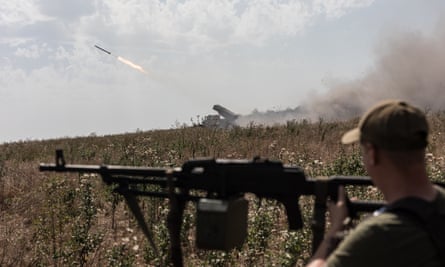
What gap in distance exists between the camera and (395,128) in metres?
2.57

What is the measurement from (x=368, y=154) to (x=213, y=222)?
61.8 inches

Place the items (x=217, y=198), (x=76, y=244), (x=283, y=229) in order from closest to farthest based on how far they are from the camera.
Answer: (x=217, y=198)
(x=76, y=244)
(x=283, y=229)

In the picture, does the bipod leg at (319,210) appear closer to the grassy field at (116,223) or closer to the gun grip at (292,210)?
the gun grip at (292,210)

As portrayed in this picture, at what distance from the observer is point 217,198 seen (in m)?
4.05

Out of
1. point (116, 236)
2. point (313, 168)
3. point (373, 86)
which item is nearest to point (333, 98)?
point (373, 86)

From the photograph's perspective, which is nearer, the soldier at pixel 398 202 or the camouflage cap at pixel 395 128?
the soldier at pixel 398 202

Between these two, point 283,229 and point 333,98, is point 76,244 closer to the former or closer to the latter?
point 283,229

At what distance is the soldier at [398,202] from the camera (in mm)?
2422

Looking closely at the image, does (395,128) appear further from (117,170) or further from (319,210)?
(117,170)

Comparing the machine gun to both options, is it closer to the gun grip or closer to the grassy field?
the gun grip

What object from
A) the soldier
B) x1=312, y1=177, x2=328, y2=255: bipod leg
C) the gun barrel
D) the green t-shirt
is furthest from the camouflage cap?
the gun barrel

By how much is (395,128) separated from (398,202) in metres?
0.39

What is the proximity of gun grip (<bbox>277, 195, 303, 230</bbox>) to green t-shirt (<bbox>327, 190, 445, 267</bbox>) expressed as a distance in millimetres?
1405

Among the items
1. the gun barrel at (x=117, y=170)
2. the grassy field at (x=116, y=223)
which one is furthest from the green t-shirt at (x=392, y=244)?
the grassy field at (x=116, y=223)
